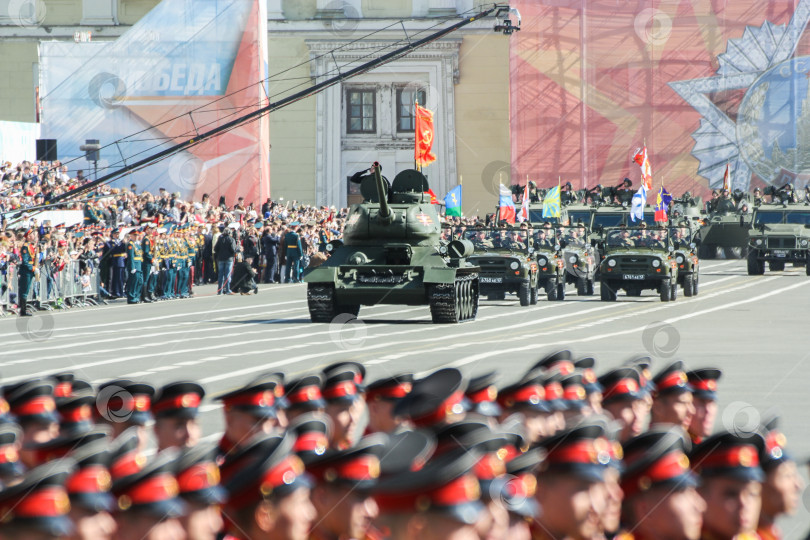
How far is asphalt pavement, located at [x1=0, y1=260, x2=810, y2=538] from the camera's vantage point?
15469 mm

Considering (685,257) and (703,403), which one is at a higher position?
(685,257)

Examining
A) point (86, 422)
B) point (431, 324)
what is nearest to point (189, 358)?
point (431, 324)

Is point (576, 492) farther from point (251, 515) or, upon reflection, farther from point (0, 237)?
point (0, 237)

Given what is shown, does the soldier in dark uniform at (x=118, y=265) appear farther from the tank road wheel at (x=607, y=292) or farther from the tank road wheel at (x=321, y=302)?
the tank road wheel at (x=607, y=292)

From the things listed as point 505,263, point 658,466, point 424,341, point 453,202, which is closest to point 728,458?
point 658,466

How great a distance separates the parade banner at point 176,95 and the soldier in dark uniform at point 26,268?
19527 mm

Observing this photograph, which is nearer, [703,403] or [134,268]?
[703,403]

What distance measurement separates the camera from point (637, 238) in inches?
1257

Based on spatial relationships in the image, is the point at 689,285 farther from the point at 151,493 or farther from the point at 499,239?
the point at 151,493

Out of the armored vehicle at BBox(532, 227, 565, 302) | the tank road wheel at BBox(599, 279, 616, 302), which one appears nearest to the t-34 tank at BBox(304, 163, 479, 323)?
the armored vehicle at BBox(532, 227, 565, 302)

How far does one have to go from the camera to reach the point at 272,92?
5912cm

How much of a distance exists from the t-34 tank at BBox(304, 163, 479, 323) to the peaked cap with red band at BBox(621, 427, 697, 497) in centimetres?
1960

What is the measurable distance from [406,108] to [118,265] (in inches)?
1308

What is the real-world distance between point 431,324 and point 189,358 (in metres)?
7.69
